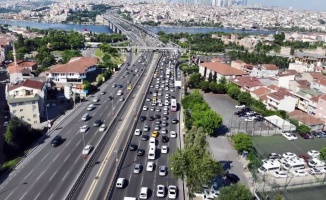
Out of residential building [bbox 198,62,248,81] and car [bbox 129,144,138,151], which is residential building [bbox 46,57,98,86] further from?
car [bbox 129,144,138,151]

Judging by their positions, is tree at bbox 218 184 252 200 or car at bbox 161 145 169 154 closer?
tree at bbox 218 184 252 200

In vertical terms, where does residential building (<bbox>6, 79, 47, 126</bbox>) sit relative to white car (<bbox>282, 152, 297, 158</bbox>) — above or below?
above

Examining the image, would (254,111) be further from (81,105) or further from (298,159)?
(81,105)

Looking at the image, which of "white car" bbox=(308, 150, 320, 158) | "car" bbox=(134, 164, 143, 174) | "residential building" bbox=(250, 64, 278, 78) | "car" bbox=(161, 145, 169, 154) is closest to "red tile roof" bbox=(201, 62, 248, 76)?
"residential building" bbox=(250, 64, 278, 78)

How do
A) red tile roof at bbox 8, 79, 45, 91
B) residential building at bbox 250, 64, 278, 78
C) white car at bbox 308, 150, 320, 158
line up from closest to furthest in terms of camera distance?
white car at bbox 308, 150, 320, 158 < red tile roof at bbox 8, 79, 45, 91 < residential building at bbox 250, 64, 278, 78

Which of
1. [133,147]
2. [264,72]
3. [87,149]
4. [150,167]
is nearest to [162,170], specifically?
[150,167]

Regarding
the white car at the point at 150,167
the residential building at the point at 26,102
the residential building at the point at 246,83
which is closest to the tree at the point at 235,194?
the white car at the point at 150,167

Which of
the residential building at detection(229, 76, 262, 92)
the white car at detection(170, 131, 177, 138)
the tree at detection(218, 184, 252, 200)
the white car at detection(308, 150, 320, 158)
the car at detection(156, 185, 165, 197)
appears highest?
the residential building at detection(229, 76, 262, 92)

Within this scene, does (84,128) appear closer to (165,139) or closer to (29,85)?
(165,139)
